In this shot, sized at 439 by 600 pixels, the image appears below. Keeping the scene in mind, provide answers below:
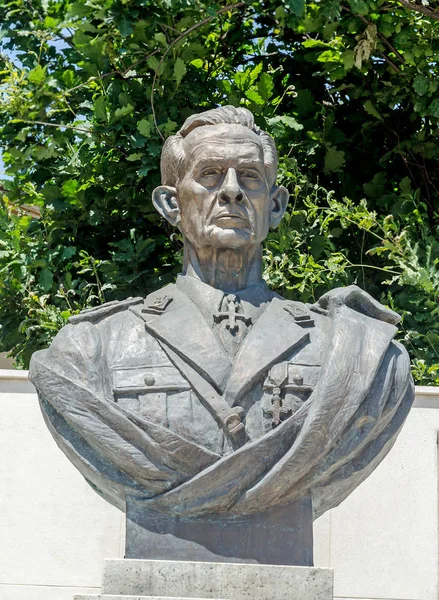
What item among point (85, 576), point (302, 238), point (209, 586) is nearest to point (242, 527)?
point (209, 586)

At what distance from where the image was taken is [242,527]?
17.9 feet

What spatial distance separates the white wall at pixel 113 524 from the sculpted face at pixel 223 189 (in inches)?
98.0

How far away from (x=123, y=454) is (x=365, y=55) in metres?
4.17

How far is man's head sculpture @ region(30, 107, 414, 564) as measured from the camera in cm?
541

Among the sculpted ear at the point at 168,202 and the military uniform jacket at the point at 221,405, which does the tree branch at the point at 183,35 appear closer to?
the sculpted ear at the point at 168,202

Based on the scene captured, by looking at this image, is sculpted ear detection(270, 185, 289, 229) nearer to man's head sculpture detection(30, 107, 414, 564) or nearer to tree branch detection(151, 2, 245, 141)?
man's head sculpture detection(30, 107, 414, 564)

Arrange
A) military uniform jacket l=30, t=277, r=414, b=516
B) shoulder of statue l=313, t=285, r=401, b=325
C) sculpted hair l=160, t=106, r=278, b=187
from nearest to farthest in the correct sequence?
military uniform jacket l=30, t=277, r=414, b=516 → shoulder of statue l=313, t=285, r=401, b=325 → sculpted hair l=160, t=106, r=278, b=187

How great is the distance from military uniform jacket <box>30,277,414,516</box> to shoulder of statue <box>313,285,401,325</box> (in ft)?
0.22

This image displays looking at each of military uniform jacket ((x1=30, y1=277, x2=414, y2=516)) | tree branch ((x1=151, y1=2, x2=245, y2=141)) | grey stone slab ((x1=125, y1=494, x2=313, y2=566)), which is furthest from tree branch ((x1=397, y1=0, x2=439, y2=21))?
grey stone slab ((x1=125, y1=494, x2=313, y2=566))

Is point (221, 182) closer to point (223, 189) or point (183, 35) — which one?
point (223, 189)

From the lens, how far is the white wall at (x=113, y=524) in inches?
316

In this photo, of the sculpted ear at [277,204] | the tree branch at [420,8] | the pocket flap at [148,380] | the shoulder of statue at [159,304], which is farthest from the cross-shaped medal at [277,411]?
the tree branch at [420,8]

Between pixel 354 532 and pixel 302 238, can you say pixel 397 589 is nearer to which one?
pixel 354 532

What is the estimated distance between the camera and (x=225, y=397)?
18.0ft
